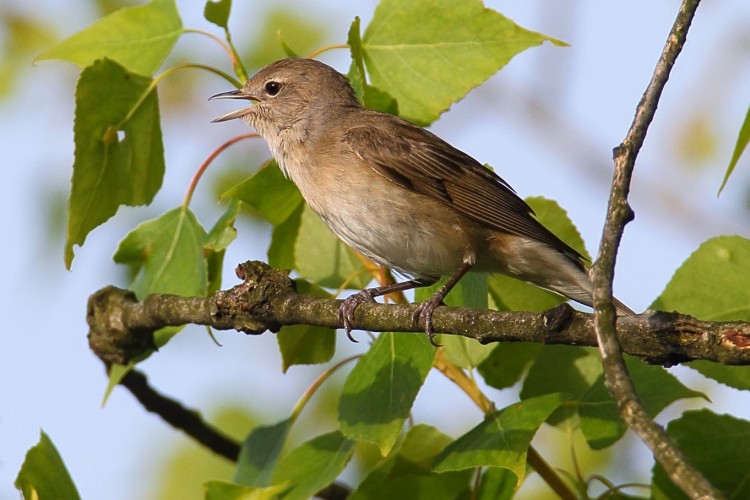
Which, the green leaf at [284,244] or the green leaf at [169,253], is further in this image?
the green leaf at [284,244]

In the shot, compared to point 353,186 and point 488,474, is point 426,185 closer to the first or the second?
point 353,186

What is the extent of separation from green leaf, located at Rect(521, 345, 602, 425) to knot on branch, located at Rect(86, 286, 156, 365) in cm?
157

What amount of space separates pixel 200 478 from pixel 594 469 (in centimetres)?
230

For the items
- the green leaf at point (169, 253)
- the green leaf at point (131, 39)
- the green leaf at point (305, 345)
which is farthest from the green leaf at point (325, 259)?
the green leaf at point (131, 39)

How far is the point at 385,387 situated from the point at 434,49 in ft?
4.70

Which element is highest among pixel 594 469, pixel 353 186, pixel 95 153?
pixel 353 186

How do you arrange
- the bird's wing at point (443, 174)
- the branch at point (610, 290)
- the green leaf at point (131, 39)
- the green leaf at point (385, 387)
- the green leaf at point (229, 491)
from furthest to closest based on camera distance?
the bird's wing at point (443, 174) < the green leaf at point (131, 39) < the green leaf at point (385, 387) < the green leaf at point (229, 491) < the branch at point (610, 290)

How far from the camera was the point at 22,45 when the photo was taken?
20.6 ft

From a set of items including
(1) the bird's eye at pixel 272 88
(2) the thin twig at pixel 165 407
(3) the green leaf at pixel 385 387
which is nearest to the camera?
(3) the green leaf at pixel 385 387

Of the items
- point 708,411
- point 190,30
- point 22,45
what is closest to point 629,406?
point 708,411

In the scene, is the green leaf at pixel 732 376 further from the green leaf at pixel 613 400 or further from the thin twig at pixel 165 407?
the thin twig at pixel 165 407

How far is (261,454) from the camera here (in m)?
3.74

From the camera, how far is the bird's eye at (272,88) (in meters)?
5.59

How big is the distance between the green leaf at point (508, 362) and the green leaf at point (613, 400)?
28 cm
